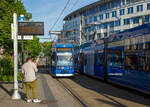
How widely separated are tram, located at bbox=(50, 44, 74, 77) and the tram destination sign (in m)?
7.42

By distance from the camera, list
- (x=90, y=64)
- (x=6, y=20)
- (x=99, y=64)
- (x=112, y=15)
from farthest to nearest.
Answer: (x=112, y=15), (x=6, y=20), (x=90, y=64), (x=99, y=64)

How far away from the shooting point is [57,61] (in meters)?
19.5

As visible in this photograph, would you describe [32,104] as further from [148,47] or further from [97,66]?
[97,66]

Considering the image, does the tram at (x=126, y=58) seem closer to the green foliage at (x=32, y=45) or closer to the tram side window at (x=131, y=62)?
the tram side window at (x=131, y=62)

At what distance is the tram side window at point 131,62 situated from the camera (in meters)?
10.7

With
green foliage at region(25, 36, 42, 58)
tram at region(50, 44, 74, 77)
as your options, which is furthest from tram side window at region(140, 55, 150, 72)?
green foliage at region(25, 36, 42, 58)

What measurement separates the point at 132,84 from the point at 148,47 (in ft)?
7.86

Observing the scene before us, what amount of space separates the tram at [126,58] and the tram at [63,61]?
2.30m

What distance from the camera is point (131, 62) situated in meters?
11.2

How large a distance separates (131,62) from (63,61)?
9229 millimetres

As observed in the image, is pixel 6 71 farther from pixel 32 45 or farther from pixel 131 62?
pixel 32 45

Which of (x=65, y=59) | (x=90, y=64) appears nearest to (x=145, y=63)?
(x=90, y=64)

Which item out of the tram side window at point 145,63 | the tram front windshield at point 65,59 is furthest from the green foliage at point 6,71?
the tram side window at point 145,63

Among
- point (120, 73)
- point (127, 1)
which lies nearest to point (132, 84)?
point (120, 73)
